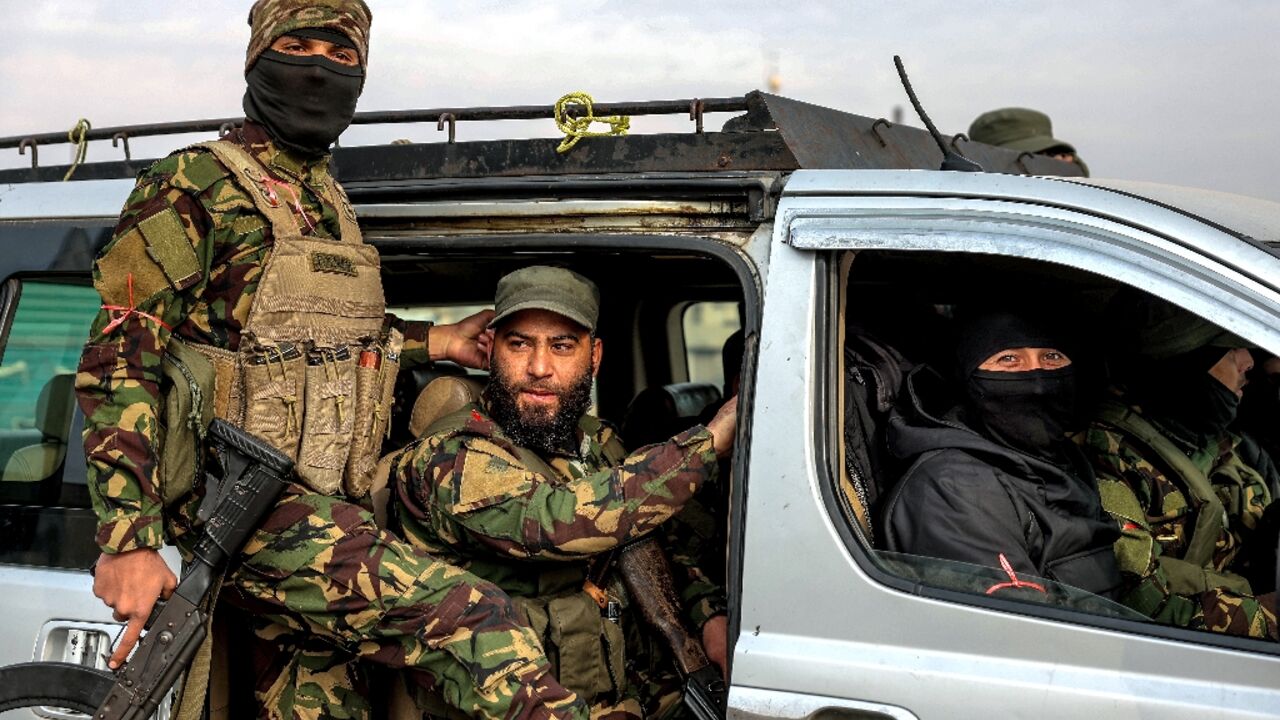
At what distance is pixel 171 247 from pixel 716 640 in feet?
4.93

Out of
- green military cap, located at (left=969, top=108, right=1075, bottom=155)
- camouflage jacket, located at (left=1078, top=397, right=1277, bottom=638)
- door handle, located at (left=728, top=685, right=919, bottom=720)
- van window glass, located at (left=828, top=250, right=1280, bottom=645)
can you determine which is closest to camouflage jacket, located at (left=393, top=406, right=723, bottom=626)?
van window glass, located at (left=828, top=250, right=1280, bottom=645)

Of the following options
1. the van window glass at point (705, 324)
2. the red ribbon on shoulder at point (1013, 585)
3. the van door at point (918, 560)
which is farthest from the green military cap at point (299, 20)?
the van window glass at point (705, 324)

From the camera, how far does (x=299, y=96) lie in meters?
2.84

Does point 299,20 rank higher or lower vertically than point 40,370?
higher

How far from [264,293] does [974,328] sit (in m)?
1.57

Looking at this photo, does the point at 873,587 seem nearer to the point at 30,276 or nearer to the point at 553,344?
the point at 553,344

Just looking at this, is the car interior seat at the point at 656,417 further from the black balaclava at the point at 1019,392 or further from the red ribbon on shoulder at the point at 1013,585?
the red ribbon on shoulder at the point at 1013,585

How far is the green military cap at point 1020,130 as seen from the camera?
6754 mm

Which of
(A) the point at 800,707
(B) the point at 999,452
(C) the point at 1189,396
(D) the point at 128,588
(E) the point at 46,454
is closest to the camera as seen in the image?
(A) the point at 800,707

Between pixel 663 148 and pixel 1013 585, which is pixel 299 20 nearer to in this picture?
pixel 663 148

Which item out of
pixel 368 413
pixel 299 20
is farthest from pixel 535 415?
pixel 299 20

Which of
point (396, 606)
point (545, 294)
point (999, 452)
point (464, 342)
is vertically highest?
point (545, 294)

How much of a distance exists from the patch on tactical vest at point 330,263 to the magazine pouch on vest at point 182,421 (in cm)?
32

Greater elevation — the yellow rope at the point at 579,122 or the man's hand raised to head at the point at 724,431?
the yellow rope at the point at 579,122
